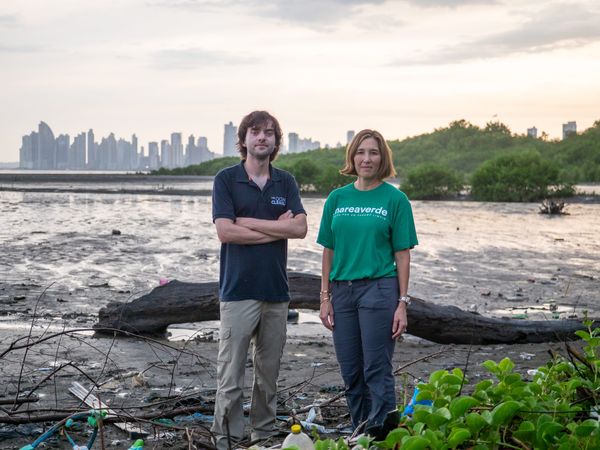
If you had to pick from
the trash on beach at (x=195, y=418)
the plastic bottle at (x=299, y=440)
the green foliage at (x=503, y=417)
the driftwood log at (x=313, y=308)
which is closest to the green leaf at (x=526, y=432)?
the green foliage at (x=503, y=417)

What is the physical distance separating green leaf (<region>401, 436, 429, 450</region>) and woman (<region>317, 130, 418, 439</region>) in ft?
8.50

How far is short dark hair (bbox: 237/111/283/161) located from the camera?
163 inches

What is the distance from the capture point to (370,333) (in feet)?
12.7

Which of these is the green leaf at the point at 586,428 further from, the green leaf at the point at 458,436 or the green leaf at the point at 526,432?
the green leaf at the point at 458,436

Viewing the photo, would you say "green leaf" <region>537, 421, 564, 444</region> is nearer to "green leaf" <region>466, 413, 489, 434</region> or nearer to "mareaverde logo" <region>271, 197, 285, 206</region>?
"green leaf" <region>466, 413, 489, 434</region>

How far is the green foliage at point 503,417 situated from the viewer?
1.31 metres

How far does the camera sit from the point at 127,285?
11.7 meters

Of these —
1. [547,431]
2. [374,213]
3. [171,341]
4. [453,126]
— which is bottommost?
[171,341]

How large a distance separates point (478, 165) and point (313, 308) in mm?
75992

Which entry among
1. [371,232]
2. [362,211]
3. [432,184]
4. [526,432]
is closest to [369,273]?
[371,232]

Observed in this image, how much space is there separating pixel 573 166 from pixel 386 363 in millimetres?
71697

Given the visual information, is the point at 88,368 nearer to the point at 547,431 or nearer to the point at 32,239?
the point at 547,431

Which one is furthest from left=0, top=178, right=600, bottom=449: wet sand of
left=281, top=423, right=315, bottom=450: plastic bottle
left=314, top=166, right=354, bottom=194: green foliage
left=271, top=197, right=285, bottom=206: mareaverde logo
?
left=314, top=166, right=354, bottom=194: green foliage

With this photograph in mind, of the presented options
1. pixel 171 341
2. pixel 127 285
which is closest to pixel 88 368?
pixel 171 341
